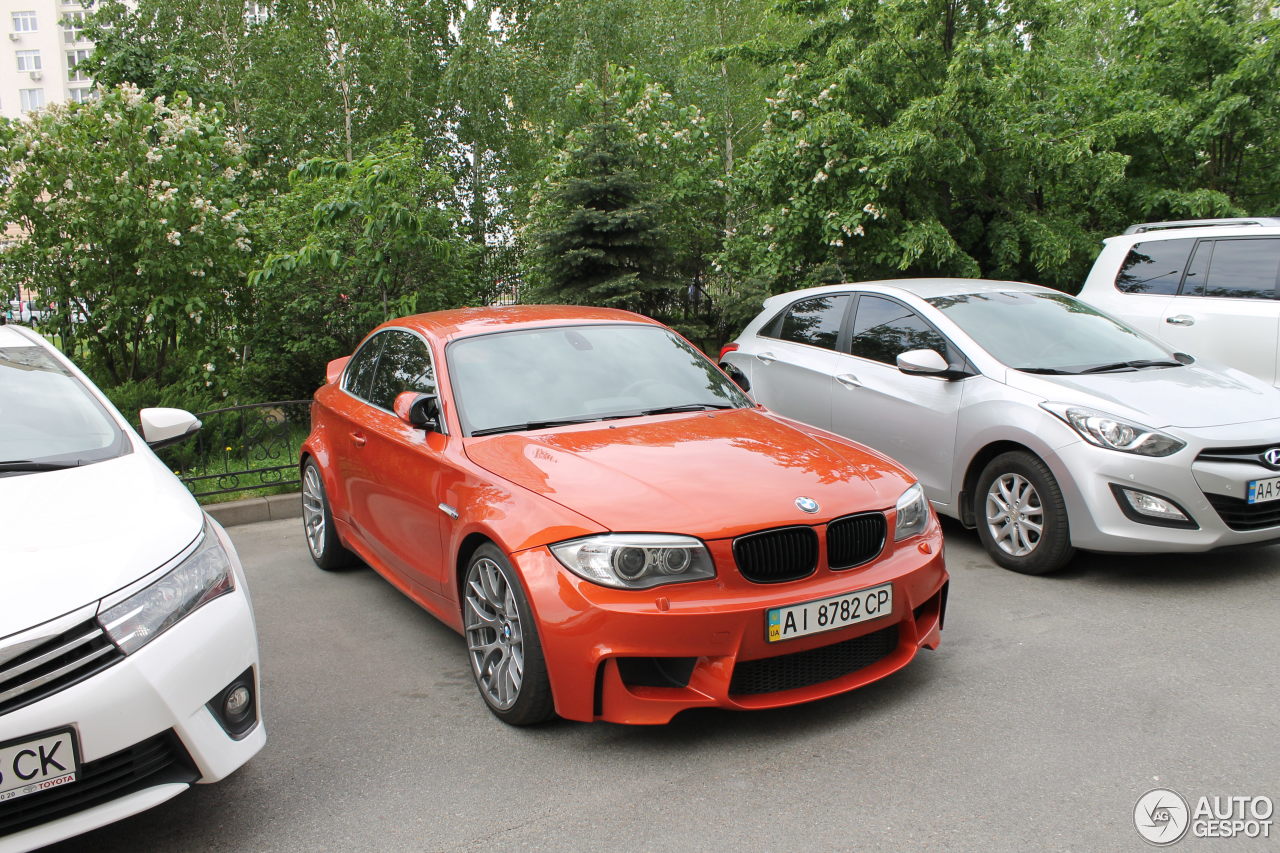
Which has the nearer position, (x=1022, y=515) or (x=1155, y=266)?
(x=1022, y=515)

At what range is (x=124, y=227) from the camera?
938 cm

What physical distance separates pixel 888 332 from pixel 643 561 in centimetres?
361

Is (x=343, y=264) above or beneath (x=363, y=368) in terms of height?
above

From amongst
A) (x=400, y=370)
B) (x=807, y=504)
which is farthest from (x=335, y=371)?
(x=807, y=504)

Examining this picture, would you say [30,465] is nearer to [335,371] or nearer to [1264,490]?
[335,371]

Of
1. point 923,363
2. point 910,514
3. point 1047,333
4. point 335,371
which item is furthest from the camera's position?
point 335,371

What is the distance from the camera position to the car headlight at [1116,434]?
4.91m

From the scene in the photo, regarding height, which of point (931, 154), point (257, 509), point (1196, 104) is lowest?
point (257, 509)

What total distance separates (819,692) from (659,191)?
950 cm

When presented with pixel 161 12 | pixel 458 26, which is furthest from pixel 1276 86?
pixel 161 12

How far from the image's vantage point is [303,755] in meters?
3.60

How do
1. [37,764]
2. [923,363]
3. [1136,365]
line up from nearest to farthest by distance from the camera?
[37,764] → [923,363] → [1136,365]

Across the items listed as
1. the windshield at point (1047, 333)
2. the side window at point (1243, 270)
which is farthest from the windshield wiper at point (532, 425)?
the side window at point (1243, 270)

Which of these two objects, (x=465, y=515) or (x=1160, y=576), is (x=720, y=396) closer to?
(x=465, y=515)
